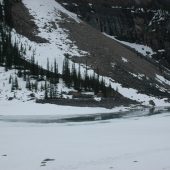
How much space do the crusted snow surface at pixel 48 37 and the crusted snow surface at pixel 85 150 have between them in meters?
45.4

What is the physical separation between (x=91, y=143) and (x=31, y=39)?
58361mm

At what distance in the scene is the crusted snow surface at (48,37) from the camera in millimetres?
71938

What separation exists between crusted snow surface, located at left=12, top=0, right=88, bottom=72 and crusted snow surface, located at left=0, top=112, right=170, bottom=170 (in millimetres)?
45361

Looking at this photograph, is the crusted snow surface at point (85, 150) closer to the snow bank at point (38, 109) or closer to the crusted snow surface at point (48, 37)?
the snow bank at point (38, 109)

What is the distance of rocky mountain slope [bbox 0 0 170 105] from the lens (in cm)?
6944

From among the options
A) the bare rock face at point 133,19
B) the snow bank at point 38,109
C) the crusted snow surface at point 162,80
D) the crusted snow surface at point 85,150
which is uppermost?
the bare rock face at point 133,19

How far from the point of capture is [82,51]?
7656cm

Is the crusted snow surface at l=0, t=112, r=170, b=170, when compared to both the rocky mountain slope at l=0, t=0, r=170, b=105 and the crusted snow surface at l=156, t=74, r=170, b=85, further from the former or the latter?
the crusted snow surface at l=156, t=74, r=170, b=85

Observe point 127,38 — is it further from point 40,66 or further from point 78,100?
point 78,100

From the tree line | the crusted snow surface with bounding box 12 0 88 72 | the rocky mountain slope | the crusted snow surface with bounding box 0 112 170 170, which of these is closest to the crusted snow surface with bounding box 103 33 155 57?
the rocky mountain slope

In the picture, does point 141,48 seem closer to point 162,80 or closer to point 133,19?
point 133,19

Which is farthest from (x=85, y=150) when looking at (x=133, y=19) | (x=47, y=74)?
(x=133, y=19)

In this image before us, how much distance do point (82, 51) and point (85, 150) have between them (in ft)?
192

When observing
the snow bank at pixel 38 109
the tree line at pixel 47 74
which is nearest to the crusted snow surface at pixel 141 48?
the tree line at pixel 47 74
